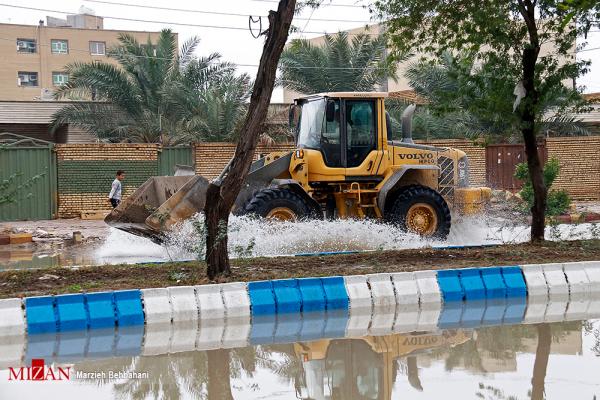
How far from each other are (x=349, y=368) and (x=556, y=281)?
475 centimetres

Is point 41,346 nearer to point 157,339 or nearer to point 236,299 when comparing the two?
point 157,339

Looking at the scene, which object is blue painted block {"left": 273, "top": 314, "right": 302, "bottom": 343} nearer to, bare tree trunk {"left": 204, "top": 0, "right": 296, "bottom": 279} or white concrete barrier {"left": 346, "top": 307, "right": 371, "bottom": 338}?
white concrete barrier {"left": 346, "top": 307, "right": 371, "bottom": 338}

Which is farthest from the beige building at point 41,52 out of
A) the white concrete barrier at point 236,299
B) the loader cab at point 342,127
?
the white concrete barrier at point 236,299

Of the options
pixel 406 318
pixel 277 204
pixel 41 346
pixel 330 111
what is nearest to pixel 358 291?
pixel 406 318

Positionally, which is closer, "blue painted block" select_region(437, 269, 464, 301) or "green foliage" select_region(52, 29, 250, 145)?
"blue painted block" select_region(437, 269, 464, 301)

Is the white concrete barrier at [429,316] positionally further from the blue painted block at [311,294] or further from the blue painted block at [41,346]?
the blue painted block at [41,346]

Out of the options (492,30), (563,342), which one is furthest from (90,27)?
(563,342)

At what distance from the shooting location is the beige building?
60188 mm

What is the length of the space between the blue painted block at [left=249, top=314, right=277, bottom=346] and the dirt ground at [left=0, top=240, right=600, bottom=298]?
2.99ft

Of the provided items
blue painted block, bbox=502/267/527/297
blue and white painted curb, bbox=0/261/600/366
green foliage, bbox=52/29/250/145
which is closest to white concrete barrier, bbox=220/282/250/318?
blue and white painted curb, bbox=0/261/600/366

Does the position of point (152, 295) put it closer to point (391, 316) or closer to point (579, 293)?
point (391, 316)

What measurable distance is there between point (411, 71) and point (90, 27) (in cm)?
4199

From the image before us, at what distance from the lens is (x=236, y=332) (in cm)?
963

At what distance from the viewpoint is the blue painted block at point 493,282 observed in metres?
11.4
